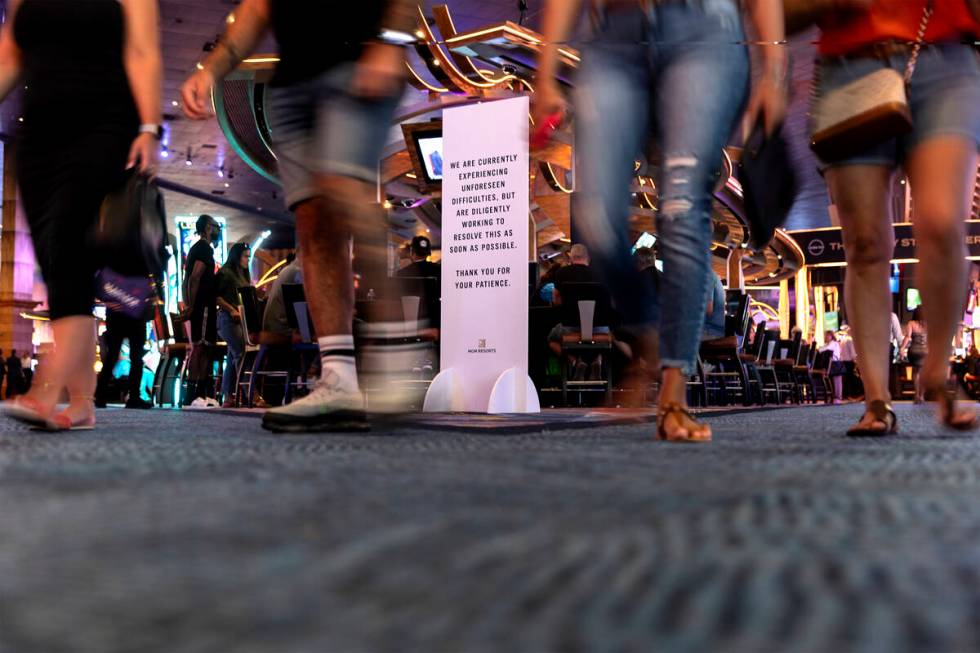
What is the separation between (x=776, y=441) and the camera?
1.99 m

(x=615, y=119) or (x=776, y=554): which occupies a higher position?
(x=615, y=119)

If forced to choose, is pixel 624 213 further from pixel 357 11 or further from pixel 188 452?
pixel 188 452

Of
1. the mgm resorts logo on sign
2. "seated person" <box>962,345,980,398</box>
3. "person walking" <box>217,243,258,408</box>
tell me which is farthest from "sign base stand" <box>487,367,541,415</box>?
"seated person" <box>962,345,980,398</box>

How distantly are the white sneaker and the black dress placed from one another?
67 cm

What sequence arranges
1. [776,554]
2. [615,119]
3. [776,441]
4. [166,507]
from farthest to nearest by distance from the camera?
[615,119]
[776,441]
[166,507]
[776,554]

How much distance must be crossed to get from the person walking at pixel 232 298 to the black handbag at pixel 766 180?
15.9 feet

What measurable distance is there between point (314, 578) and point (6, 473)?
2.71 feet

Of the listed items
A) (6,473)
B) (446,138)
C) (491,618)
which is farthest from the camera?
(446,138)

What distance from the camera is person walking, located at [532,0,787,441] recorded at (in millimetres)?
2023

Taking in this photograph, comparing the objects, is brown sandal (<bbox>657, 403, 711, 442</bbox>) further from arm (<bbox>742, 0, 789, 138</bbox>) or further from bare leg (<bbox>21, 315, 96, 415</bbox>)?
bare leg (<bbox>21, 315, 96, 415</bbox>)

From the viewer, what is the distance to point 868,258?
238cm

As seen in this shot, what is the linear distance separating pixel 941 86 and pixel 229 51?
1.65m

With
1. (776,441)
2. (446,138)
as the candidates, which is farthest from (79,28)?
(446,138)

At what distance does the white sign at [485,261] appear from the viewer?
174 inches
